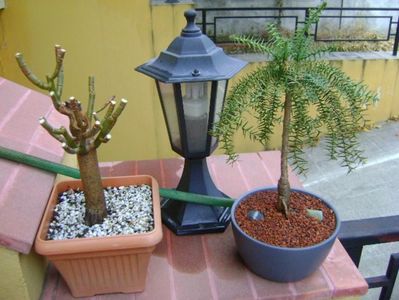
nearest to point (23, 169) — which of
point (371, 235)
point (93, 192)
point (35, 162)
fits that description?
point (35, 162)

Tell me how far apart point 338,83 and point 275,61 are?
0.57ft

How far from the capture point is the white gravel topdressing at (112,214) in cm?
121

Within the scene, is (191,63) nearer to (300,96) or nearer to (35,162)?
(300,96)

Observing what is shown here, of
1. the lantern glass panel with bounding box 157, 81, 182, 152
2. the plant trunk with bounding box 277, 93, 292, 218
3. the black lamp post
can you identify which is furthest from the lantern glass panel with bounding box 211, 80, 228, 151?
the plant trunk with bounding box 277, 93, 292, 218

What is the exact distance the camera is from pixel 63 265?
3.79ft

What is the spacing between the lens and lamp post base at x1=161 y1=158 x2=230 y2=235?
1.48m

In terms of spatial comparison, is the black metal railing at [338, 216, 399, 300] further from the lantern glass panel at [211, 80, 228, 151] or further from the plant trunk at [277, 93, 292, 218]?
the lantern glass panel at [211, 80, 228, 151]

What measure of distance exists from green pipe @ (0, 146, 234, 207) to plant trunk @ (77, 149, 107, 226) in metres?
0.19

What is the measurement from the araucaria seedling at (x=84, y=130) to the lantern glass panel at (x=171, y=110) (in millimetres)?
244

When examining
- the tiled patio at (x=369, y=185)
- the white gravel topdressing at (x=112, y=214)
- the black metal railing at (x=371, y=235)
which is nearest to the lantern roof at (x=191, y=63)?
the white gravel topdressing at (x=112, y=214)

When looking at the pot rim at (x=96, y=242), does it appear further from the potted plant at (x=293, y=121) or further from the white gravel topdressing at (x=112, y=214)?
the potted plant at (x=293, y=121)

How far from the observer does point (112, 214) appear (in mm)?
1295

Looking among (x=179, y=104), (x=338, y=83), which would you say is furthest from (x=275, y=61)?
(x=179, y=104)

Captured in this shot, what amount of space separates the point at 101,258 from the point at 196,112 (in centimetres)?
54
